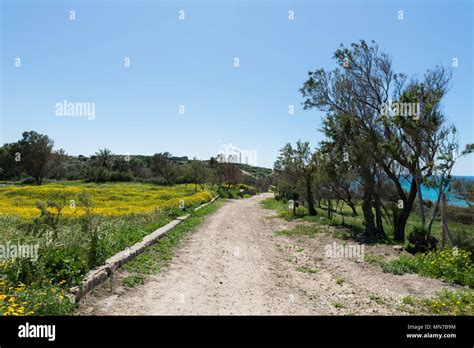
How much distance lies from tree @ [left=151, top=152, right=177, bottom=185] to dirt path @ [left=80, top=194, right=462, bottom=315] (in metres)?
48.2

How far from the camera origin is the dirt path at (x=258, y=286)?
576 centimetres

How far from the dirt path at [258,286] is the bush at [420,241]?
0.71 meters

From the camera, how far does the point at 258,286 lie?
7.33m

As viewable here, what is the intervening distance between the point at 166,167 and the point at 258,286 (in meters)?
54.2

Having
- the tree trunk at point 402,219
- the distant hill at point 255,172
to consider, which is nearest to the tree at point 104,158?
the distant hill at point 255,172

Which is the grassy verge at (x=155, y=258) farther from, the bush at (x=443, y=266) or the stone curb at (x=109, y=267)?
the bush at (x=443, y=266)

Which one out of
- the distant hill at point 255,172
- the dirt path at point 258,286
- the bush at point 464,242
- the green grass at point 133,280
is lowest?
the dirt path at point 258,286

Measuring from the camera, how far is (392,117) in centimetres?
1112

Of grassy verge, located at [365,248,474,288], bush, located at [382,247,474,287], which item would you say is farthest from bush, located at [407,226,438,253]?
bush, located at [382,247,474,287]

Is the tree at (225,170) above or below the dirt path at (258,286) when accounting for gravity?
above

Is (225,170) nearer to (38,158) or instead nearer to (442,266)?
(38,158)

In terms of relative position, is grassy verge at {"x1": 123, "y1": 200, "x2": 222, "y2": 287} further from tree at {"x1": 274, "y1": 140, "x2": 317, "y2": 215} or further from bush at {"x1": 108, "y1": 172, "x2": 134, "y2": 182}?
bush at {"x1": 108, "y1": 172, "x2": 134, "y2": 182}

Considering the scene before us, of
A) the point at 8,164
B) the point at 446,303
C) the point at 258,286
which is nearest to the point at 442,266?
the point at 446,303
